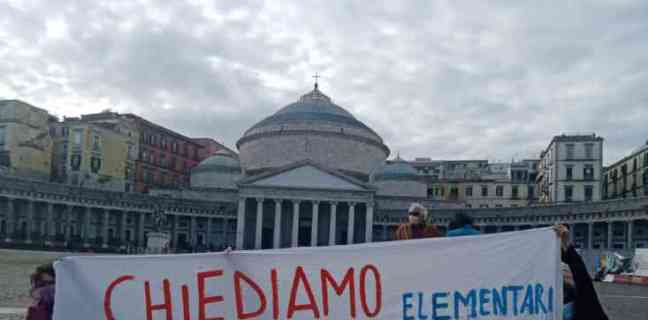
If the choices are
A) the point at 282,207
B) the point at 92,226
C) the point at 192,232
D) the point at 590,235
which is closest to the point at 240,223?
the point at 282,207

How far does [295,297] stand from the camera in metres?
6.34

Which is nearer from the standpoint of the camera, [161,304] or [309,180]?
[161,304]

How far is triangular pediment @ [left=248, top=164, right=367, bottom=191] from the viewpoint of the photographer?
222 ft

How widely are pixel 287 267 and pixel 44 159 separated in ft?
228

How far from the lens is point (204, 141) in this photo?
101938 mm

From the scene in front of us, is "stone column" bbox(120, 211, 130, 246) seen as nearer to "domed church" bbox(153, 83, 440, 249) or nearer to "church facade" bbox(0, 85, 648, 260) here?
"church facade" bbox(0, 85, 648, 260)

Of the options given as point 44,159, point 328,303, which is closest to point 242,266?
point 328,303

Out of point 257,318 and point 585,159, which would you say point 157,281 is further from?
point 585,159

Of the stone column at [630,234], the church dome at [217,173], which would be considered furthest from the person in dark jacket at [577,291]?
the church dome at [217,173]

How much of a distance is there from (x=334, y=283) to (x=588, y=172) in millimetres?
70294

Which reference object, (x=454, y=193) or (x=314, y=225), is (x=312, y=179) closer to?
(x=314, y=225)

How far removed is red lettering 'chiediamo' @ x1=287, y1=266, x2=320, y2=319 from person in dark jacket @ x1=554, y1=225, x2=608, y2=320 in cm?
236

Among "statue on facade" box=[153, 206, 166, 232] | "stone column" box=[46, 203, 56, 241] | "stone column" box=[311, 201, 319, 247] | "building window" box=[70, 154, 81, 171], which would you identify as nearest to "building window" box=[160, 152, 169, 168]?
"building window" box=[70, 154, 81, 171]

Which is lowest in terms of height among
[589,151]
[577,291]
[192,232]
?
[192,232]
